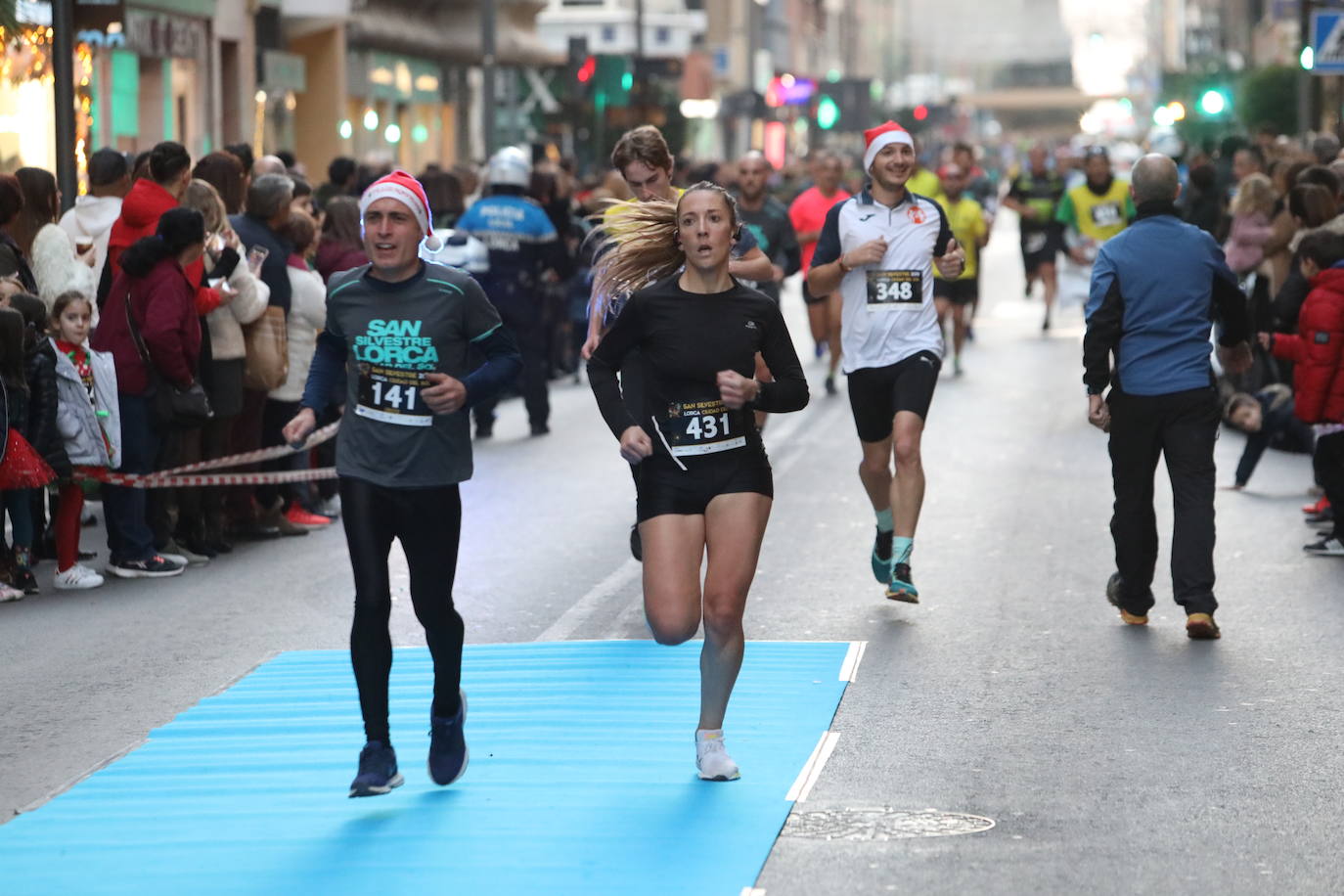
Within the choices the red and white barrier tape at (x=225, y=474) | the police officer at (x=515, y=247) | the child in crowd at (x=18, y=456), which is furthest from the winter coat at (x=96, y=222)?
the police officer at (x=515, y=247)

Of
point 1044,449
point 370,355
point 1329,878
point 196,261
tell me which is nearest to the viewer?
point 1329,878

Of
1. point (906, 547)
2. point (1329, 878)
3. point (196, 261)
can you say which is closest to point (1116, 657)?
point (906, 547)

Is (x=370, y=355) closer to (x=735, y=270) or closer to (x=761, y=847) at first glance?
(x=761, y=847)

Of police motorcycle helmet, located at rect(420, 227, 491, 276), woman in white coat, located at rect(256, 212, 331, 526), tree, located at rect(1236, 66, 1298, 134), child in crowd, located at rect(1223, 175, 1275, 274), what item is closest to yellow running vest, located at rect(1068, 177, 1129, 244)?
child in crowd, located at rect(1223, 175, 1275, 274)

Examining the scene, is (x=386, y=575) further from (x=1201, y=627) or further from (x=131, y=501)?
(x=131, y=501)

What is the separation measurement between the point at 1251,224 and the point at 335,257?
701cm

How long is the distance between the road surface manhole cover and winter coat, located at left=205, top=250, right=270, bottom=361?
609cm

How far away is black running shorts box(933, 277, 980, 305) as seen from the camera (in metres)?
20.4

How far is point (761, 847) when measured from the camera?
654cm

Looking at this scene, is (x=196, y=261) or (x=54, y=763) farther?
(x=196, y=261)

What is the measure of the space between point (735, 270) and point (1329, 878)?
445 centimetres

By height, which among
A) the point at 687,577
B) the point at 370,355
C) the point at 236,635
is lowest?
the point at 236,635

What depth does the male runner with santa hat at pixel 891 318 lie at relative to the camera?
1053cm

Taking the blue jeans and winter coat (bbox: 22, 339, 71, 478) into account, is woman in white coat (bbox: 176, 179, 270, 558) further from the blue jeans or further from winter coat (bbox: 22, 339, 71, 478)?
winter coat (bbox: 22, 339, 71, 478)
